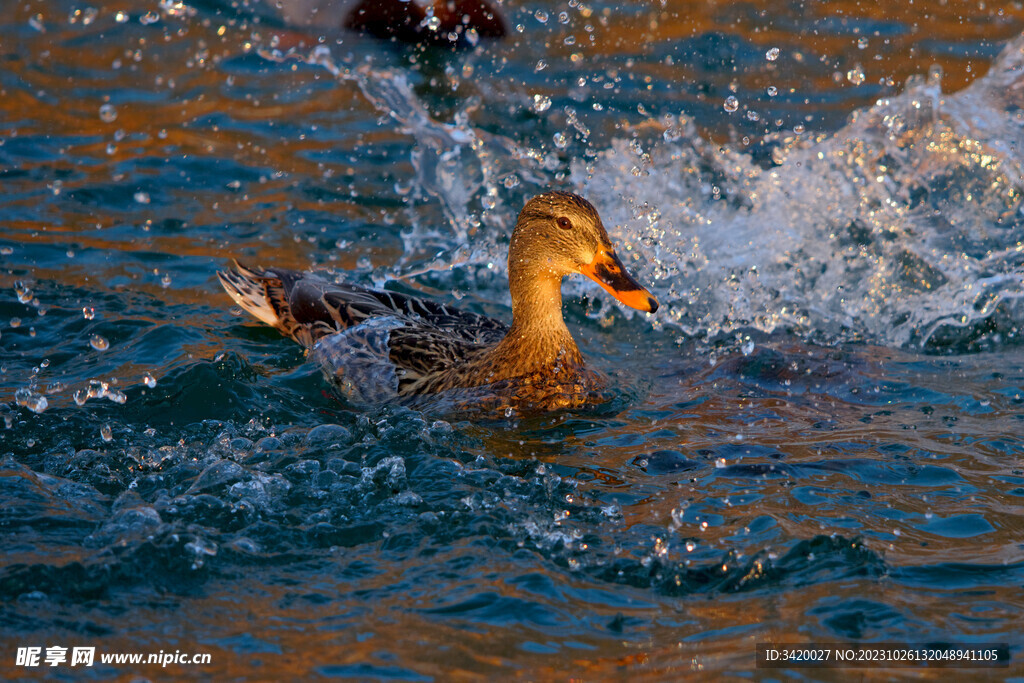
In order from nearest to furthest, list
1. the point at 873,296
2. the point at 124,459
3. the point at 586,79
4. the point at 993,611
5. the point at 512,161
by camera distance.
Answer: the point at 993,611, the point at 124,459, the point at 873,296, the point at 512,161, the point at 586,79

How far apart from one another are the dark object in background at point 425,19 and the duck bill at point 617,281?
5.38 meters

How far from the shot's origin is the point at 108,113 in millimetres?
8711

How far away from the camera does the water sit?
348 cm

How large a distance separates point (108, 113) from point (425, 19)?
9.78ft

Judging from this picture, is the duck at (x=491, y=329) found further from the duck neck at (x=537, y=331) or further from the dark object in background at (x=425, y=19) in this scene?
the dark object in background at (x=425, y=19)

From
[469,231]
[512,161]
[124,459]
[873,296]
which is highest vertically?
[512,161]

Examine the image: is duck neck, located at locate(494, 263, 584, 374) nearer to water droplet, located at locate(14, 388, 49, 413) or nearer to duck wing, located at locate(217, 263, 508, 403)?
duck wing, located at locate(217, 263, 508, 403)

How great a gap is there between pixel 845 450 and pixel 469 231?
3.43 metres

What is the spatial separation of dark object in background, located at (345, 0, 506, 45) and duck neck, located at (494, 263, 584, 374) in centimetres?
513

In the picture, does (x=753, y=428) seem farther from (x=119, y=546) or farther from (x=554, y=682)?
(x=119, y=546)

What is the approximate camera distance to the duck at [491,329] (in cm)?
505

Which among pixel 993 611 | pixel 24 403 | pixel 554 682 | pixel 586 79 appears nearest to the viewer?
pixel 554 682

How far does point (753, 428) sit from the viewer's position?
4.95 meters

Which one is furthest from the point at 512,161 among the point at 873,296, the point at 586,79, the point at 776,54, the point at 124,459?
the point at 124,459
